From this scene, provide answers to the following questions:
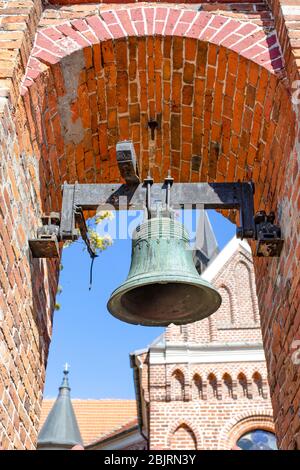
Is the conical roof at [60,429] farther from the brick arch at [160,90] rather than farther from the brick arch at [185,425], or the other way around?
the brick arch at [160,90]

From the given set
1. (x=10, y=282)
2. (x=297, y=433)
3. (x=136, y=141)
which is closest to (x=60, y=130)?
(x=136, y=141)

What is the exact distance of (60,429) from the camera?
653 inches

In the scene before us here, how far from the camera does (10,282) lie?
2.78 meters

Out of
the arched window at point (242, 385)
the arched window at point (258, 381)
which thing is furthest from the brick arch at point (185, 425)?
the arched window at point (258, 381)

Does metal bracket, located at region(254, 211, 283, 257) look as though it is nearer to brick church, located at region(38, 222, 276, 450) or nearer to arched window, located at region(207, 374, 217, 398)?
brick church, located at region(38, 222, 276, 450)

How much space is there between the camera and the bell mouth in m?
3.20

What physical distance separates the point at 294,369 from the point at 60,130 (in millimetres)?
2070

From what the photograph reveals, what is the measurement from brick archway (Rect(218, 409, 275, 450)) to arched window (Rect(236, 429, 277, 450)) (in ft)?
0.45

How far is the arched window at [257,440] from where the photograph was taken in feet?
42.3

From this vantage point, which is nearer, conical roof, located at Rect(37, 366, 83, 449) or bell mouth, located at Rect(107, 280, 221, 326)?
bell mouth, located at Rect(107, 280, 221, 326)

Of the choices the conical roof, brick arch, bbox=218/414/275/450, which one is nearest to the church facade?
brick arch, bbox=218/414/275/450

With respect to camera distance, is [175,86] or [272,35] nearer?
[272,35]

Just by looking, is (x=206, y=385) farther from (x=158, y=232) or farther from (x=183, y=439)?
(x=158, y=232)
